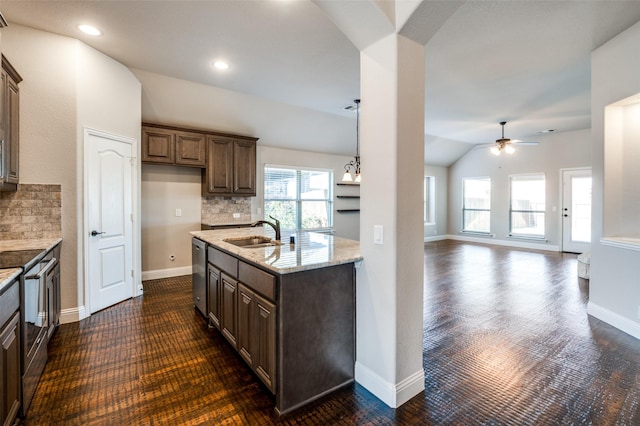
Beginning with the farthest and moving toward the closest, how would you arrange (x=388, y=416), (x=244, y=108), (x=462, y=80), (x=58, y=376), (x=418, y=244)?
1. (x=244, y=108)
2. (x=462, y=80)
3. (x=58, y=376)
4. (x=418, y=244)
5. (x=388, y=416)

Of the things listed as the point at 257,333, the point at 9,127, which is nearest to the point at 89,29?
the point at 9,127

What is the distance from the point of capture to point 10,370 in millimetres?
1640

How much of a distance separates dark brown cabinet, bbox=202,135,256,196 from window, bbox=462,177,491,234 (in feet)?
24.3

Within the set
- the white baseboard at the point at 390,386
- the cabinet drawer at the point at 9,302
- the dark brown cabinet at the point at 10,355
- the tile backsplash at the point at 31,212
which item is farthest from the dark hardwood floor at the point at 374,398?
the tile backsplash at the point at 31,212

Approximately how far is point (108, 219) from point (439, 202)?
927 centimetres

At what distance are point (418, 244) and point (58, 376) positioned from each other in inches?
112

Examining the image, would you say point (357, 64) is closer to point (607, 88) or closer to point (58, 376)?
point (607, 88)

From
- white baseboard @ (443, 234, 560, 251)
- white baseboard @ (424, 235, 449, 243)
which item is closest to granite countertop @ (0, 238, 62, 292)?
white baseboard @ (424, 235, 449, 243)

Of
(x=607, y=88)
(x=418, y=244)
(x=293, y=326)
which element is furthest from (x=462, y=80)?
(x=293, y=326)

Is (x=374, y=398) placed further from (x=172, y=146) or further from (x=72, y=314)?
(x=172, y=146)

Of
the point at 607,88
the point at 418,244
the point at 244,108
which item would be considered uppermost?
the point at 244,108

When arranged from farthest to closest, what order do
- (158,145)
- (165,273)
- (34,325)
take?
(165,273)
(158,145)
(34,325)

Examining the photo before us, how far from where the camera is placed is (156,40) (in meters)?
3.15

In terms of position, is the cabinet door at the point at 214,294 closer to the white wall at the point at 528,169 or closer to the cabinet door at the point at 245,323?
the cabinet door at the point at 245,323
